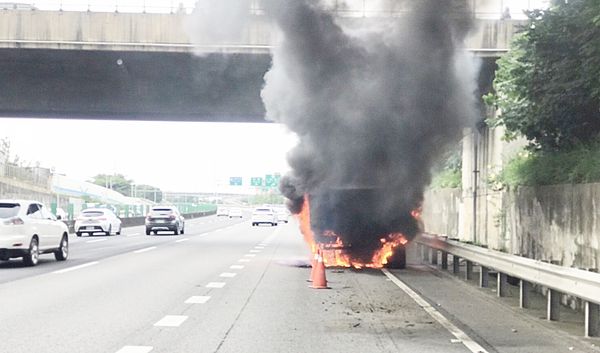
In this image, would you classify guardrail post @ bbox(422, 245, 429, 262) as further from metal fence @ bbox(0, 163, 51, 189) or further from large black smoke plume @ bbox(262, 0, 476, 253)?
metal fence @ bbox(0, 163, 51, 189)

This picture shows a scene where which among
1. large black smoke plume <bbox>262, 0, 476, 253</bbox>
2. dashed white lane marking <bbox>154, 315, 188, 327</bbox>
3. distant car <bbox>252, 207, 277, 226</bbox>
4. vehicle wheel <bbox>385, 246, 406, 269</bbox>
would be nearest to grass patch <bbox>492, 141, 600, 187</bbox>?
large black smoke plume <bbox>262, 0, 476, 253</bbox>

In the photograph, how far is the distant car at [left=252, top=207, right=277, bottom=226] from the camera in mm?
54750

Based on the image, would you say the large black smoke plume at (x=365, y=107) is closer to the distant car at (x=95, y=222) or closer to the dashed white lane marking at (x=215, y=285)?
the dashed white lane marking at (x=215, y=285)

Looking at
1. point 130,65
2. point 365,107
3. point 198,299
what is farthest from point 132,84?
point 198,299

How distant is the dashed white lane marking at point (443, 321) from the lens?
26.1 feet

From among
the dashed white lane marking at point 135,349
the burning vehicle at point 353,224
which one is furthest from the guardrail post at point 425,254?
the dashed white lane marking at point 135,349

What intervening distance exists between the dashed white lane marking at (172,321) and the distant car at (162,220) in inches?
1131

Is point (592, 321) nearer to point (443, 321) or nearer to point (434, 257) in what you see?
point (443, 321)

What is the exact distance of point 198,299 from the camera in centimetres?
1163

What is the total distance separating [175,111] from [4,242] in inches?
485

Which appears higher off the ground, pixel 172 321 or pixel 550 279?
pixel 550 279

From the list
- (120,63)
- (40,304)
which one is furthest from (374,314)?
(120,63)

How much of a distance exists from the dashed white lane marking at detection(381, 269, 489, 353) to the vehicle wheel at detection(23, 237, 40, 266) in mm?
8446

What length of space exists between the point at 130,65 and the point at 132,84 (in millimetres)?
1409
